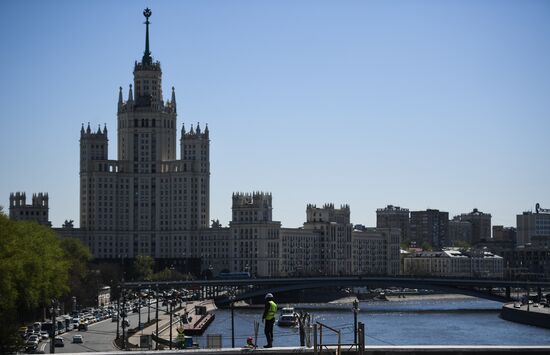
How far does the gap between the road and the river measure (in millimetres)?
7272

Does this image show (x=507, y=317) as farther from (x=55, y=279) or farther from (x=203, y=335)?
(x=55, y=279)

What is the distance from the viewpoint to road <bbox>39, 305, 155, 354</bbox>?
8200 centimetres

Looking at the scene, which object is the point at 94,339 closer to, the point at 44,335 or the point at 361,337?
the point at 44,335

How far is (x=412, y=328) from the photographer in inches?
4633

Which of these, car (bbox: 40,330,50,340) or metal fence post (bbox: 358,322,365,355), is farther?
car (bbox: 40,330,50,340)

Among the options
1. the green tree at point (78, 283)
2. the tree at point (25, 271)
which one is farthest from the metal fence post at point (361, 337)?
the green tree at point (78, 283)

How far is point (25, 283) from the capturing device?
85.9m

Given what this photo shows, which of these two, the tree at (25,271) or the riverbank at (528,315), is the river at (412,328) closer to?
the riverbank at (528,315)

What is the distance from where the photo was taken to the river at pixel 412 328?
97.4 meters

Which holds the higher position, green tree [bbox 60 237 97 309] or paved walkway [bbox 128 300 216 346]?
green tree [bbox 60 237 97 309]

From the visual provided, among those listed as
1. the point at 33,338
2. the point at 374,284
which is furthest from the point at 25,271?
the point at 374,284

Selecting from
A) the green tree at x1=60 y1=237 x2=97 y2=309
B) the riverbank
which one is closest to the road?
the green tree at x1=60 y1=237 x2=97 y2=309

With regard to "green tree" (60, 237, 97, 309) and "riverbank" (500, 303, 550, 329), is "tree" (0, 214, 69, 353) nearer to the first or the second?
"green tree" (60, 237, 97, 309)

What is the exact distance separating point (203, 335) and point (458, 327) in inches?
998
